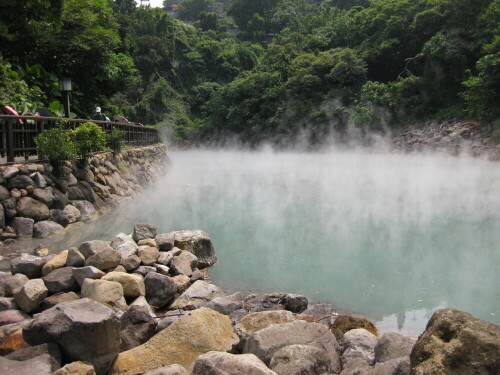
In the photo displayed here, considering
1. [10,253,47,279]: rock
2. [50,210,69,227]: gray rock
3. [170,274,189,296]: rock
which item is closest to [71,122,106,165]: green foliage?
[50,210,69,227]: gray rock

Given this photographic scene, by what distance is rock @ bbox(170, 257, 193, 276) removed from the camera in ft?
22.1

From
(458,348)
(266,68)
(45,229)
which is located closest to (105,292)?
(458,348)

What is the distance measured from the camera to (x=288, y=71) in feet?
124

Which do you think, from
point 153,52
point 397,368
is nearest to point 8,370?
point 397,368

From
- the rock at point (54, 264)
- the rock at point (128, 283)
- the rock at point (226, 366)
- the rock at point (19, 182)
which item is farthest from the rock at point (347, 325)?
the rock at point (19, 182)

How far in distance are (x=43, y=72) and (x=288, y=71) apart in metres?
24.6

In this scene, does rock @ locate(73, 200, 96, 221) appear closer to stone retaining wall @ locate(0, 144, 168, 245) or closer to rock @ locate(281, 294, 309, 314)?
stone retaining wall @ locate(0, 144, 168, 245)

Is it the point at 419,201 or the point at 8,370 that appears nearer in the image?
the point at 8,370

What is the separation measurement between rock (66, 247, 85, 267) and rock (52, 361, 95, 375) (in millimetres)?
2778

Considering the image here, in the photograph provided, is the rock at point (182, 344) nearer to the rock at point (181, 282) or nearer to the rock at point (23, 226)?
the rock at point (181, 282)

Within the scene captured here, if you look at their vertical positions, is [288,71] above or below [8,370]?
above

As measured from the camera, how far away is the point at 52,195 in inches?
356

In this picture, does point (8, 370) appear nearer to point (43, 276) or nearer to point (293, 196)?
point (43, 276)

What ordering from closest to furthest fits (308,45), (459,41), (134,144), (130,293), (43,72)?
(130,293), (43,72), (134,144), (459,41), (308,45)
